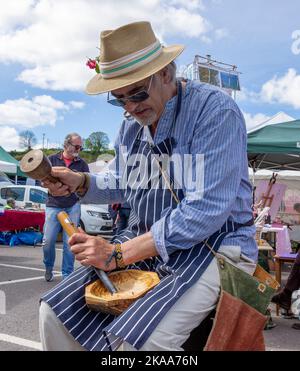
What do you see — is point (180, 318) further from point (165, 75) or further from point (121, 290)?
point (165, 75)

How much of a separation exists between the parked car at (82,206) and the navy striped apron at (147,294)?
10.9 meters

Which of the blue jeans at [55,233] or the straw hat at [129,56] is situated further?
the blue jeans at [55,233]

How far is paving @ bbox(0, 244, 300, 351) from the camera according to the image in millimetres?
3885

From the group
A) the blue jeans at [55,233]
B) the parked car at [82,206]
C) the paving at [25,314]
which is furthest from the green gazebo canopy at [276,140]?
the parked car at [82,206]

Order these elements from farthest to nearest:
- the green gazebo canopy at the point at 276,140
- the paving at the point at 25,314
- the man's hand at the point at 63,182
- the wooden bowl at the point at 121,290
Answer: the green gazebo canopy at the point at 276,140 → the paving at the point at 25,314 → the man's hand at the point at 63,182 → the wooden bowl at the point at 121,290

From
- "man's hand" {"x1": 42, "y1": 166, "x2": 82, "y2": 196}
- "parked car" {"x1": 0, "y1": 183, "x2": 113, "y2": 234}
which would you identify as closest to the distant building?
"parked car" {"x1": 0, "y1": 183, "x2": 113, "y2": 234}

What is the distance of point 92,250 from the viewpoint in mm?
1684

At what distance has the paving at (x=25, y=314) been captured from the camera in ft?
12.7

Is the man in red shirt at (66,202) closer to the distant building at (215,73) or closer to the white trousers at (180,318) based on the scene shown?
the white trousers at (180,318)

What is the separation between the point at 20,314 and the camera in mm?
4711

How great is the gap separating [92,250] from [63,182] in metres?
0.52

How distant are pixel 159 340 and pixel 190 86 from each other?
101 centimetres

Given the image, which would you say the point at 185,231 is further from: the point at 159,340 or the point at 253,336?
the point at 253,336

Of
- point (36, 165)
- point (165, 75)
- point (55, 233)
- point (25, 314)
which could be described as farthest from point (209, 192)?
point (55, 233)
